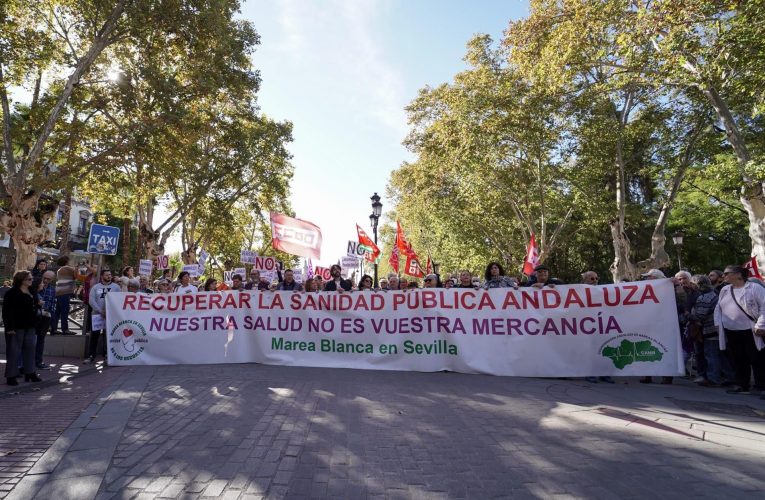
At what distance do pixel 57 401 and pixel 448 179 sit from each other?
24.8 metres

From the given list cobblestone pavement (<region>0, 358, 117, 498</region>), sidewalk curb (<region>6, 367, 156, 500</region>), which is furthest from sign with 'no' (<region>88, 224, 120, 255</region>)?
sidewalk curb (<region>6, 367, 156, 500</region>)

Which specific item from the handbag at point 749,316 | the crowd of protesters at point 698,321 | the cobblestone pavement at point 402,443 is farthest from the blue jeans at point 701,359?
the handbag at point 749,316

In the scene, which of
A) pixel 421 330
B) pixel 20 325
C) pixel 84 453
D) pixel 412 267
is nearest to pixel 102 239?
pixel 20 325

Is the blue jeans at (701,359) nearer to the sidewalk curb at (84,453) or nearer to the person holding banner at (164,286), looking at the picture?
the sidewalk curb at (84,453)

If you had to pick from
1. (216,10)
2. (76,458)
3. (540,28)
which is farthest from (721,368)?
(216,10)

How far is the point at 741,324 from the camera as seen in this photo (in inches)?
273

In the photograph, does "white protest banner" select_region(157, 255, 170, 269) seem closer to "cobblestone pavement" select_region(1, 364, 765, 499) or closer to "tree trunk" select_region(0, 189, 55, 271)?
"tree trunk" select_region(0, 189, 55, 271)

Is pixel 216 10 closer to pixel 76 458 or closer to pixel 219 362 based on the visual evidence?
pixel 219 362

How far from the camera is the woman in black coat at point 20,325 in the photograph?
697cm

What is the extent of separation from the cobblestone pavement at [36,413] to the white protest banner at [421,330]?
4.49 ft

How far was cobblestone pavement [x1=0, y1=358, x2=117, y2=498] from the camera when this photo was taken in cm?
401

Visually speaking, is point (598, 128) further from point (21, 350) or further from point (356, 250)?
point (21, 350)

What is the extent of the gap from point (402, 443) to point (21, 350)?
6.21 m

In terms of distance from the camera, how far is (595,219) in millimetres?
21562
